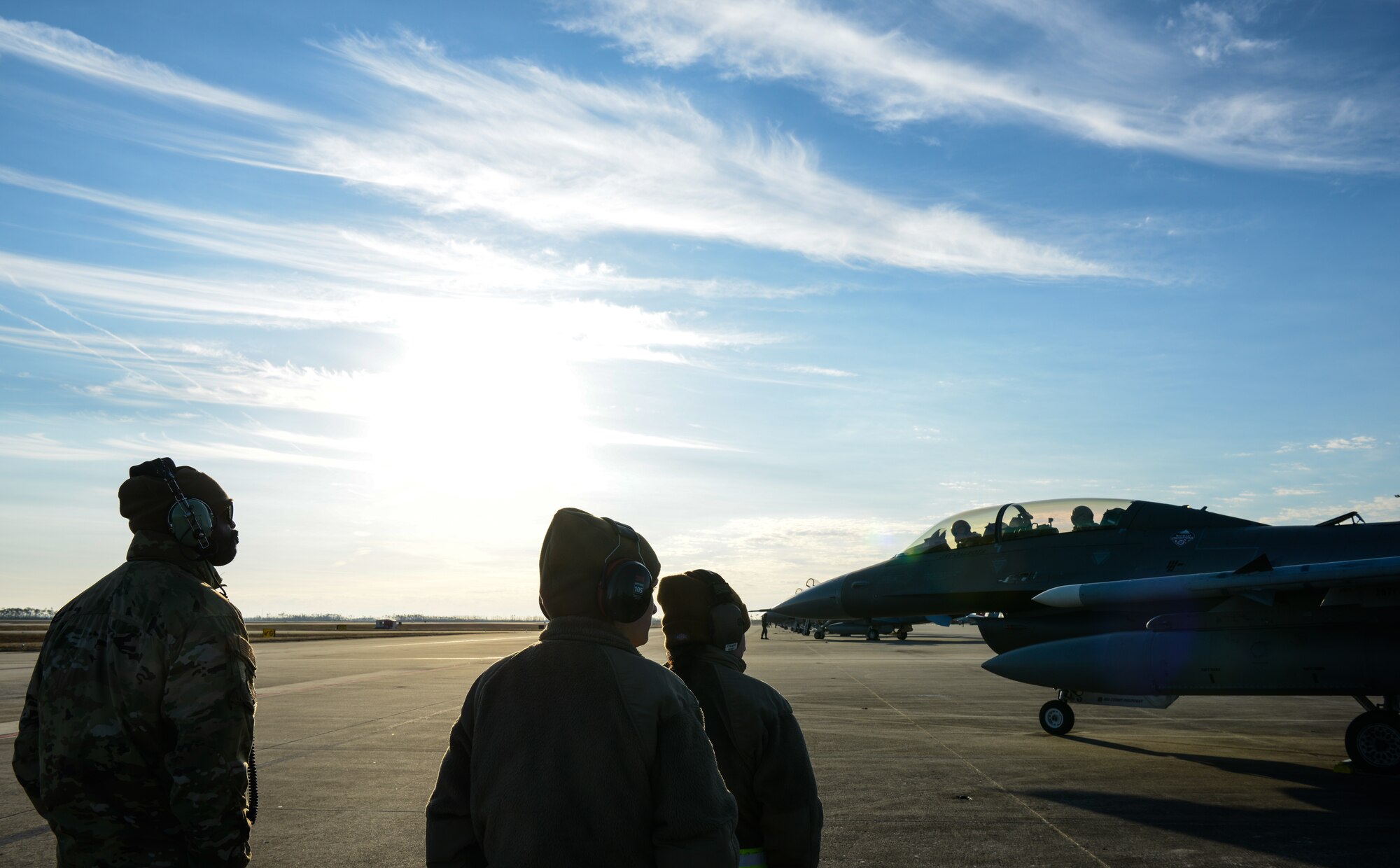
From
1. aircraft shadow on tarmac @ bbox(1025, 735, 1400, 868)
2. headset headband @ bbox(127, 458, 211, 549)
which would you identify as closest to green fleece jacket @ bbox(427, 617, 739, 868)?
headset headband @ bbox(127, 458, 211, 549)

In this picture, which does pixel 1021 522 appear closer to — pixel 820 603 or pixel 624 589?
pixel 820 603

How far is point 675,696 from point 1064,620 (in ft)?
40.8

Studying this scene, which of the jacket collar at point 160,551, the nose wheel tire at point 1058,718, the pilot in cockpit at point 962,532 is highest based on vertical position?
the pilot in cockpit at point 962,532

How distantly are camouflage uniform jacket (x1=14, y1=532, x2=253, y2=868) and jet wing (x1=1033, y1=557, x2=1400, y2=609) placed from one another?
10.8 m

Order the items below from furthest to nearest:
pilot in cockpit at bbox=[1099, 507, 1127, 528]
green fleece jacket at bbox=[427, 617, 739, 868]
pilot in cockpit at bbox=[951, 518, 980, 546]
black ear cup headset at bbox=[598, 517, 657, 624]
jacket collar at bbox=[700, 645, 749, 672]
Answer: pilot in cockpit at bbox=[951, 518, 980, 546] < pilot in cockpit at bbox=[1099, 507, 1127, 528] < jacket collar at bbox=[700, 645, 749, 672] < black ear cup headset at bbox=[598, 517, 657, 624] < green fleece jacket at bbox=[427, 617, 739, 868]

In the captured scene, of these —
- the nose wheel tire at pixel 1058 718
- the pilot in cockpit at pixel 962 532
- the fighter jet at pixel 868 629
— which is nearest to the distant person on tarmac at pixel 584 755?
the nose wheel tire at pixel 1058 718

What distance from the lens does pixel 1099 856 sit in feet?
22.0

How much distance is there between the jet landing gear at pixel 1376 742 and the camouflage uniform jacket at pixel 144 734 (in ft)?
37.3

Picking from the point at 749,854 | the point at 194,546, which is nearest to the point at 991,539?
the point at 749,854

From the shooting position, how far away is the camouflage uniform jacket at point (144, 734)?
10.0ft

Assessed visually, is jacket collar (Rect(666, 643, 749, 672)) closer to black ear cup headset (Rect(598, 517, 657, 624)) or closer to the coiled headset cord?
black ear cup headset (Rect(598, 517, 657, 624))

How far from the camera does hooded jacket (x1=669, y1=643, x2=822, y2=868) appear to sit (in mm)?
3354

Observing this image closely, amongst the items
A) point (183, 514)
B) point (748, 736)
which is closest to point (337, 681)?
point (183, 514)

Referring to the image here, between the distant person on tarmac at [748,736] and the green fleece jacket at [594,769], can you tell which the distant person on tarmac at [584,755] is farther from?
the distant person on tarmac at [748,736]
